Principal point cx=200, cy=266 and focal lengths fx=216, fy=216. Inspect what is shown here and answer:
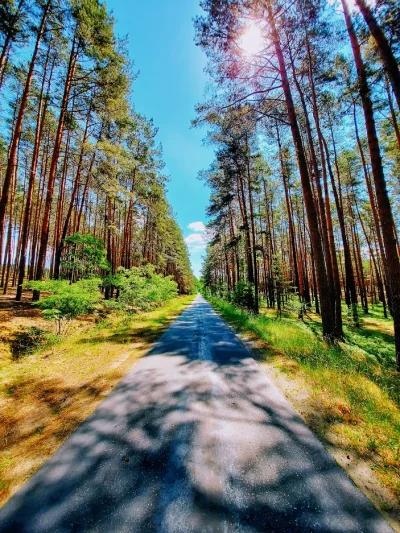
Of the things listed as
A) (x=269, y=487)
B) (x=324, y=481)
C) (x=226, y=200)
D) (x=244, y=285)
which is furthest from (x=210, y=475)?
(x=226, y=200)

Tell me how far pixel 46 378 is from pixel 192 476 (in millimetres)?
4067

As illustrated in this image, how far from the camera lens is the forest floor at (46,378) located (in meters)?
2.65

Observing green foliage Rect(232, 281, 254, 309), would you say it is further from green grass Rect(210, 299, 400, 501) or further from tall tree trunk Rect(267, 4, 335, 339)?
green grass Rect(210, 299, 400, 501)

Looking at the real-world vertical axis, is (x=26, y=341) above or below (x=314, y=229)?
below

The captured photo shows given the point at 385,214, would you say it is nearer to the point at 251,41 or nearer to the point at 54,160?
the point at 251,41

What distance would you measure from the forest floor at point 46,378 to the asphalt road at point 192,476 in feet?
1.01

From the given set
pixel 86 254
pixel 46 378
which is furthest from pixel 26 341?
pixel 86 254

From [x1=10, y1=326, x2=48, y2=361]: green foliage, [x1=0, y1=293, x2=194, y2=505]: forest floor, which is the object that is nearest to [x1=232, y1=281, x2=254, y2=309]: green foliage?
[x1=0, y1=293, x2=194, y2=505]: forest floor

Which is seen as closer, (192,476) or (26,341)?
(192,476)

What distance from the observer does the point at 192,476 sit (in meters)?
2.18

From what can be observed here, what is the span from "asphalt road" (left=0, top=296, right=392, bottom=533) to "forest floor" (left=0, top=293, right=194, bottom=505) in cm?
31

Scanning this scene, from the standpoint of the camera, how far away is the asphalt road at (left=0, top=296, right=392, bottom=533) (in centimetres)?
174

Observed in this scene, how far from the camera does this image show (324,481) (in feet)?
6.89

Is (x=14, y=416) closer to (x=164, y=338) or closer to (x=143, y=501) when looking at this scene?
(x=143, y=501)
